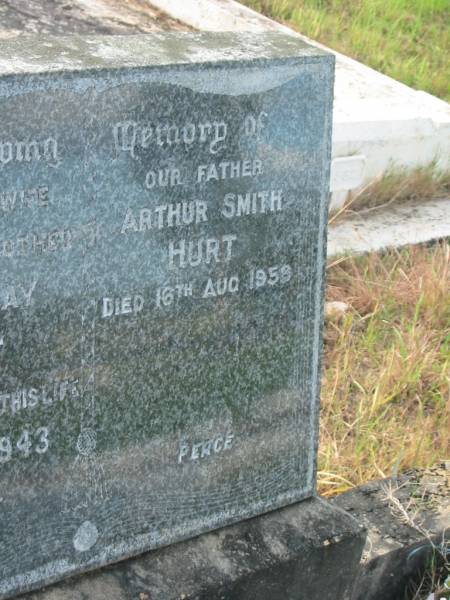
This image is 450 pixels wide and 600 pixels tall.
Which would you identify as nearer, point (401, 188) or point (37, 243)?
point (37, 243)

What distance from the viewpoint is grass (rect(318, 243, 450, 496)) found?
2.94m

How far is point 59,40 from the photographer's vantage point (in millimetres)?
2008

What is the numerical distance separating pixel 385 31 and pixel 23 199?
4.67m

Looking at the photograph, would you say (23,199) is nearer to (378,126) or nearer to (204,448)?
(204,448)

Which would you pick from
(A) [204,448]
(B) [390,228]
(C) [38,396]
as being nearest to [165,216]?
(C) [38,396]

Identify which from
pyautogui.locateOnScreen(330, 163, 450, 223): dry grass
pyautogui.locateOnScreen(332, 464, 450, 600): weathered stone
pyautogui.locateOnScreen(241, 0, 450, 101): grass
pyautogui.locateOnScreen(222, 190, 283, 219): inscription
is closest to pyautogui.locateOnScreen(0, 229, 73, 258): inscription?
pyautogui.locateOnScreen(222, 190, 283, 219): inscription

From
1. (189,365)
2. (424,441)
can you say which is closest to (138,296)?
(189,365)

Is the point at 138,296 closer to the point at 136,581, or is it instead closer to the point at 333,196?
the point at 136,581

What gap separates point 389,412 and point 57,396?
142 cm

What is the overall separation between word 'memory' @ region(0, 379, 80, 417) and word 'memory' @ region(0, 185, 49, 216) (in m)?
0.33

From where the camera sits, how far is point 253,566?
2.23 m

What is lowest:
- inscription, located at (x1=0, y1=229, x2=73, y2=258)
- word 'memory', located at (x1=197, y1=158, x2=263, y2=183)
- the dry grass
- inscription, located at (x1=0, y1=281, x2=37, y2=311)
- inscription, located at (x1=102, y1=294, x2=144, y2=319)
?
the dry grass

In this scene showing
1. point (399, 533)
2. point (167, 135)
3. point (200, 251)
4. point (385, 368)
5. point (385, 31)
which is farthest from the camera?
point (385, 31)

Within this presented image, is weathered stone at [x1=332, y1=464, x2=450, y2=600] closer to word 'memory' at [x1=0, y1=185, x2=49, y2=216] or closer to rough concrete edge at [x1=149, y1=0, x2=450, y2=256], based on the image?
word 'memory' at [x1=0, y1=185, x2=49, y2=216]
